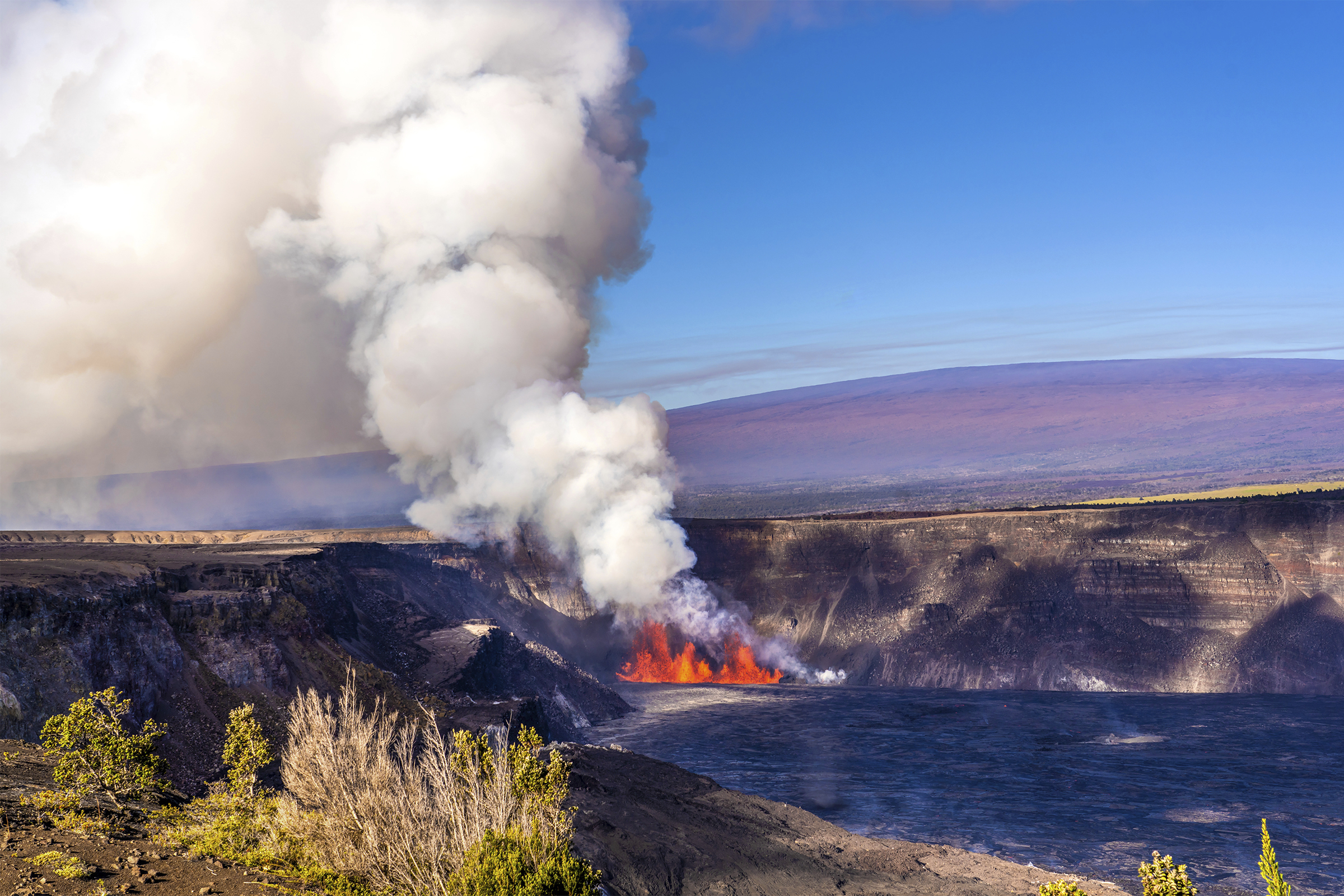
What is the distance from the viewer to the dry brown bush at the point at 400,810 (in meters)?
19.3

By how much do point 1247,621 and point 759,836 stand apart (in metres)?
55.4

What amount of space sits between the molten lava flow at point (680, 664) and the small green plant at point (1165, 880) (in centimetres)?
7463

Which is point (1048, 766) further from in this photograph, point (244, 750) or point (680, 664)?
point (244, 750)

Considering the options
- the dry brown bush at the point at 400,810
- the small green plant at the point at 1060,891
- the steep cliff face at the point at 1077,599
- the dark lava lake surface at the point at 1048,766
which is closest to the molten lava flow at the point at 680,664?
the steep cliff face at the point at 1077,599

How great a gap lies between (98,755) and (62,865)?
226 inches

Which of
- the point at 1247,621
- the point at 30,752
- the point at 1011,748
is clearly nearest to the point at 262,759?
the point at 30,752

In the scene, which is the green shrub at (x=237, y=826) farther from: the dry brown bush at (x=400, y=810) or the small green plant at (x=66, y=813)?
Result: the small green plant at (x=66, y=813)

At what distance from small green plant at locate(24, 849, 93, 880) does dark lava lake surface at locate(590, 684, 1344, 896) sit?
113 feet

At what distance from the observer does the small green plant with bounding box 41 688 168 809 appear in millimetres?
21766

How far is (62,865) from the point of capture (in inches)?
685

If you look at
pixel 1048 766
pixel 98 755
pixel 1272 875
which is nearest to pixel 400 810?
pixel 98 755

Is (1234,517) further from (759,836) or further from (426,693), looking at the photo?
(426,693)

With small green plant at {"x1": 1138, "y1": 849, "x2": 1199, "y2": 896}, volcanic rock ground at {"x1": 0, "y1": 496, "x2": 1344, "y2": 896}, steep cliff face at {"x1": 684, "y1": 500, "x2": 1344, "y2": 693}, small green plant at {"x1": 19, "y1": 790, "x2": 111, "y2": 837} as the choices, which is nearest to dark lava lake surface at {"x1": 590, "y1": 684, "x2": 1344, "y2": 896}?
steep cliff face at {"x1": 684, "y1": 500, "x2": 1344, "y2": 693}

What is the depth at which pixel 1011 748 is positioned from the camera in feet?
193
